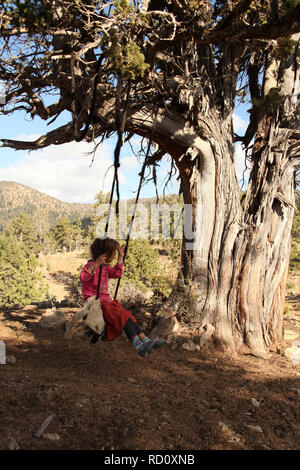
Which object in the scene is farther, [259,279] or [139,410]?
[259,279]

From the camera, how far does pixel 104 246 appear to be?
11.9 feet

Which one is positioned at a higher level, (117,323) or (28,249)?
(117,323)

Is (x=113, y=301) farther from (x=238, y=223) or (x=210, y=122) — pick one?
(x=210, y=122)

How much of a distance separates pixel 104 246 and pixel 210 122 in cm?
→ 284

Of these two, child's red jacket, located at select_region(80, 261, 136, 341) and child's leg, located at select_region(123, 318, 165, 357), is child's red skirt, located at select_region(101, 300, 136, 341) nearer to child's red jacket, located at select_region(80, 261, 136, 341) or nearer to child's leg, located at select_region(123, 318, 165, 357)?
child's red jacket, located at select_region(80, 261, 136, 341)

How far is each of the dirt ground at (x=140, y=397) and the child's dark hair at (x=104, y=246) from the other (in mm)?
1294

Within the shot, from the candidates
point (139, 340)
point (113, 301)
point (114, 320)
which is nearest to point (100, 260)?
point (113, 301)

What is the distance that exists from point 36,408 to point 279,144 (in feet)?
16.0

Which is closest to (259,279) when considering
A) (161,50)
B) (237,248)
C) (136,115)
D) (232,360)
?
(237,248)

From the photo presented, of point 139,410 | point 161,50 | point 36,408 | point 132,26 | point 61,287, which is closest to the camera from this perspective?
point 36,408

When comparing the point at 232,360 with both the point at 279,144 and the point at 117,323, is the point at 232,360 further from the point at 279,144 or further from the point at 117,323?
the point at 279,144

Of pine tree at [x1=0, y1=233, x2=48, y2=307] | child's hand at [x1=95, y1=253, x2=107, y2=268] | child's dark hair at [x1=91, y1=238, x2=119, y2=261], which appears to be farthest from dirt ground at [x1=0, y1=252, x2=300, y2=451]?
pine tree at [x1=0, y1=233, x2=48, y2=307]

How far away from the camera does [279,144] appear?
5492 mm

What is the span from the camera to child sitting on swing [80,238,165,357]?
350 cm
